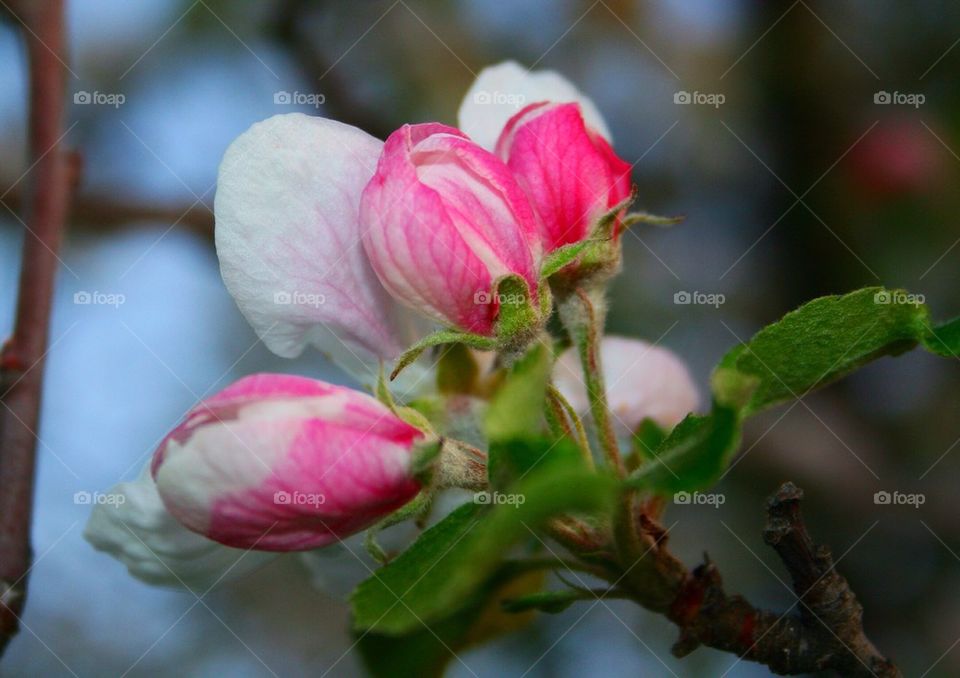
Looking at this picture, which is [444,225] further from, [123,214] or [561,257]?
[123,214]

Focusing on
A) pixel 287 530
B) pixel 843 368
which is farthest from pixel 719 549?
pixel 287 530

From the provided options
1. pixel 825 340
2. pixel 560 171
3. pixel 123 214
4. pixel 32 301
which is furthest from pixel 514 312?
pixel 123 214

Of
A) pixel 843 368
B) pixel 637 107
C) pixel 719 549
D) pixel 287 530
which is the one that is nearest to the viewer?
pixel 287 530

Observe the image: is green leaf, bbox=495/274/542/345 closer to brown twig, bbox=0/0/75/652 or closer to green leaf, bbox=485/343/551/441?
green leaf, bbox=485/343/551/441

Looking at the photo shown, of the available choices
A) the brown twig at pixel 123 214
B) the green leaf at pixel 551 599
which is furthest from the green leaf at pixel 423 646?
the brown twig at pixel 123 214

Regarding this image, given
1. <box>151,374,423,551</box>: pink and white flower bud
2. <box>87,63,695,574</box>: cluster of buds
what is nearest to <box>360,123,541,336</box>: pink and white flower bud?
<box>87,63,695,574</box>: cluster of buds

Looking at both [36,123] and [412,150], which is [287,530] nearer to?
[412,150]
